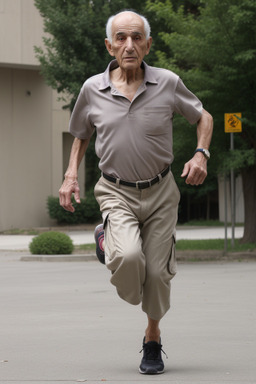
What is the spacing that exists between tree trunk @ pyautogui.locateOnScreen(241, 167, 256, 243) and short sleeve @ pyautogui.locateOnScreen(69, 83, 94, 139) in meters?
16.4

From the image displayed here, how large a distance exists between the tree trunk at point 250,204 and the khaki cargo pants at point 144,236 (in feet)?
54.3

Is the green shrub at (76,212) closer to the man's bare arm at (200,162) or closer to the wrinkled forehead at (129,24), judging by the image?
the man's bare arm at (200,162)

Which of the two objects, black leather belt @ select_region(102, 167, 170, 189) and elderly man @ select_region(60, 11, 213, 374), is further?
black leather belt @ select_region(102, 167, 170, 189)

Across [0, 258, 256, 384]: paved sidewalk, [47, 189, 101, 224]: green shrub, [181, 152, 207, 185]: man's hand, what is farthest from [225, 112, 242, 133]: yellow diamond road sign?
[47, 189, 101, 224]: green shrub

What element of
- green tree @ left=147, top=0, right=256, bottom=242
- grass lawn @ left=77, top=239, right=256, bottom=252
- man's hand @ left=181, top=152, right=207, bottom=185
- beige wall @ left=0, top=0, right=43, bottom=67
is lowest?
grass lawn @ left=77, top=239, right=256, bottom=252

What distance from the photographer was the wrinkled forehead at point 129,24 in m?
6.20

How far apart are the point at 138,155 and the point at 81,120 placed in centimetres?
53

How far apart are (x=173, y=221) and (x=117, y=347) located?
6.37 ft

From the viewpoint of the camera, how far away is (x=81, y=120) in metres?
6.57

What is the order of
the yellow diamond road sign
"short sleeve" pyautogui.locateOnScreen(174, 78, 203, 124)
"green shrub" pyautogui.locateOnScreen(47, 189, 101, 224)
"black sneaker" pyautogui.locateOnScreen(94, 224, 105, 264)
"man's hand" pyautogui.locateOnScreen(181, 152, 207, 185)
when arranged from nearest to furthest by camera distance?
"man's hand" pyautogui.locateOnScreen(181, 152, 207, 185) → "short sleeve" pyautogui.locateOnScreen(174, 78, 203, 124) → "black sneaker" pyautogui.locateOnScreen(94, 224, 105, 264) → the yellow diamond road sign → "green shrub" pyautogui.locateOnScreen(47, 189, 101, 224)

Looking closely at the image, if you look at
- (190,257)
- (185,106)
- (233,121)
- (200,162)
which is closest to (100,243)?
(200,162)

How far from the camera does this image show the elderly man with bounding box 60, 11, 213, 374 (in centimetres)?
621

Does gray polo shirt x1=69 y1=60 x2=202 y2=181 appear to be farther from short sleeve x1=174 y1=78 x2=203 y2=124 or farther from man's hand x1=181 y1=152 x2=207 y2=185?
man's hand x1=181 y1=152 x2=207 y2=185

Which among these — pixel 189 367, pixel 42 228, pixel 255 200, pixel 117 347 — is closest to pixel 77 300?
pixel 117 347
